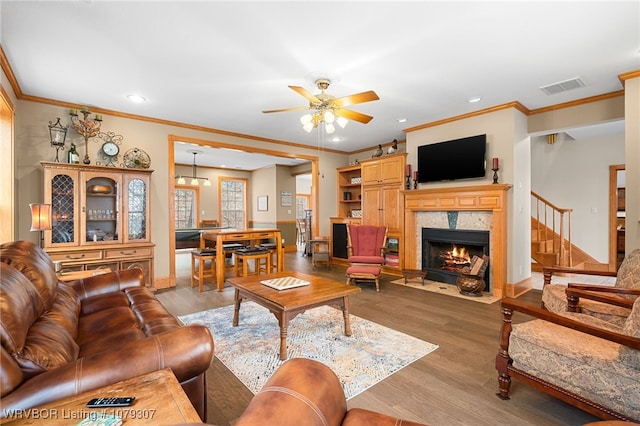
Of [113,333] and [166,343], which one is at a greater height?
[166,343]

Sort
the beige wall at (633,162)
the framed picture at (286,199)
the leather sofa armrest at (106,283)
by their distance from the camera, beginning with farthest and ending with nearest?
the framed picture at (286,199) → the beige wall at (633,162) → the leather sofa armrest at (106,283)

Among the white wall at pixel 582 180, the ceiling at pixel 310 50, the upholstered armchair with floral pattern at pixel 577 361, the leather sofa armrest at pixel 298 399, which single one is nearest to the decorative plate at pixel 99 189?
the ceiling at pixel 310 50

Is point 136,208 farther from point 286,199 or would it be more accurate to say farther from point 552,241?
point 552,241

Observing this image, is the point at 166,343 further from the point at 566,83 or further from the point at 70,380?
the point at 566,83

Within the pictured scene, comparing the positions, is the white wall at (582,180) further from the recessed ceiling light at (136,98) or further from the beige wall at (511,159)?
the recessed ceiling light at (136,98)

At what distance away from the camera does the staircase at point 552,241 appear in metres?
5.79

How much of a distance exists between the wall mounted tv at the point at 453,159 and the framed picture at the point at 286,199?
5031 millimetres

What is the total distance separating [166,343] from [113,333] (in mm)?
795

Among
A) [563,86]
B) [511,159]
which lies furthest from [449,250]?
[563,86]

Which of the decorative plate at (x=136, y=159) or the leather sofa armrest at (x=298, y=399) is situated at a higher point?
the decorative plate at (x=136, y=159)

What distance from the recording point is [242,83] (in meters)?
3.45

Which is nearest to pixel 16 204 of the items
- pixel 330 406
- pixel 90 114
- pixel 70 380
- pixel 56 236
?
pixel 56 236

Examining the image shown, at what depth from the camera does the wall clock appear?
169 inches

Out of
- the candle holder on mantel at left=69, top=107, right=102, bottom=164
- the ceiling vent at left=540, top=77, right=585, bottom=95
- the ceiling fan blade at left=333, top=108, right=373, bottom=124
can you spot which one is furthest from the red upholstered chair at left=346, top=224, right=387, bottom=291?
the candle holder on mantel at left=69, top=107, right=102, bottom=164
